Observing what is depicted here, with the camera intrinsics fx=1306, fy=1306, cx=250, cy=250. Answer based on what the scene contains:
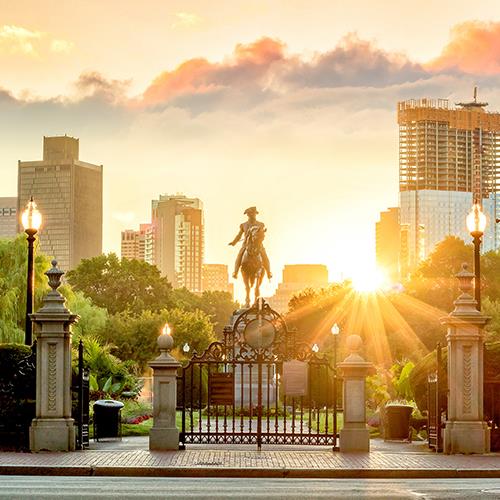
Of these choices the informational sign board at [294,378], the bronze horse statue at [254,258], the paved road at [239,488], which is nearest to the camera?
the paved road at [239,488]

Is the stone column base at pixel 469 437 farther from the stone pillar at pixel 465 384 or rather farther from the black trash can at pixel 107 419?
the black trash can at pixel 107 419

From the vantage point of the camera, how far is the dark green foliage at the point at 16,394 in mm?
25875

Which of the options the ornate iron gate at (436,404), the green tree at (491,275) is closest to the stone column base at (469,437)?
the ornate iron gate at (436,404)

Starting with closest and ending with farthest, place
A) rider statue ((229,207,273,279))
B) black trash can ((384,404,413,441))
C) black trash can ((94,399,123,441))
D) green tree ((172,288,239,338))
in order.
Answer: black trash can ((94,399,123,441))
black trash can ((384,404,413,441))
rider statue ((229,207,273,279))
green tree ((172,288,239,338))

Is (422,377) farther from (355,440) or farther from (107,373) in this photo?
(107,373)

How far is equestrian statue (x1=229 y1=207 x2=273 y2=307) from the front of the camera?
4919 cm

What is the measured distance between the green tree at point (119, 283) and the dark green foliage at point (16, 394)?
95947mm

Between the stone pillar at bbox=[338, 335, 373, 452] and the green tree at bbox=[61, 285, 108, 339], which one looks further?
the green tree at bbox=[61, 285, 108, 339]

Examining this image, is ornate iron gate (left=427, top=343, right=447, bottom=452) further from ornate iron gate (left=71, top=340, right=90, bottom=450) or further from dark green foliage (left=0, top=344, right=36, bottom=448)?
dark green foliage (left=0, top=344, right=36, bottom=448)

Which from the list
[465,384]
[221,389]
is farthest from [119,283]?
[465,384]

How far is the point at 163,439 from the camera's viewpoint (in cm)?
2614

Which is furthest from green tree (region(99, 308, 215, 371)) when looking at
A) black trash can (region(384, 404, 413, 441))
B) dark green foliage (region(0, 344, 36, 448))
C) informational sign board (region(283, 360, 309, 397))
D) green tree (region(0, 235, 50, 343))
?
dark green foliage (region(0, 344, 36, 448))

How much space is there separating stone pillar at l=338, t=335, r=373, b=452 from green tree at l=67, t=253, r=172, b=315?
96.6 m

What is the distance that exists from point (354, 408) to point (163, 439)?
387cm
